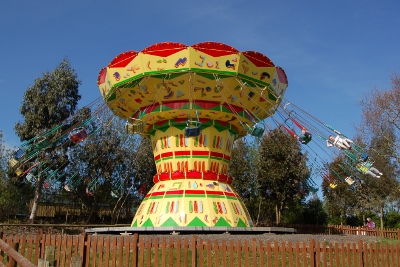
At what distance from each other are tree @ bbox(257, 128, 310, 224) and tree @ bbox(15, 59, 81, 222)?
1311 cm

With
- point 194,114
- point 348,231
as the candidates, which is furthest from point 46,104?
point 348,231

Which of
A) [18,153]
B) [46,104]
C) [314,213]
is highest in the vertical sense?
[46,104]

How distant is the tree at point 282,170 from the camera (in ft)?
89.4

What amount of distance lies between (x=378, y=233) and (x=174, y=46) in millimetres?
13983

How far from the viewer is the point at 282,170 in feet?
89.2

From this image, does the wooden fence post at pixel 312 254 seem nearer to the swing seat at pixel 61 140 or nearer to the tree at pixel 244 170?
the swing seat at pixel 61 140

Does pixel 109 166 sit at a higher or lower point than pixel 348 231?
higher

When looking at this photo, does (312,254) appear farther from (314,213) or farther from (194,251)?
(314,213)

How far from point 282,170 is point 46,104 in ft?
50.8

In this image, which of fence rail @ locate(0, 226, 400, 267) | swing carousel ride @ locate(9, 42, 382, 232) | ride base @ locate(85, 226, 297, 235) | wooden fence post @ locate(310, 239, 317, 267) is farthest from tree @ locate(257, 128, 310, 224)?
wooden fence post @ locate(310, 239, 317, 267)

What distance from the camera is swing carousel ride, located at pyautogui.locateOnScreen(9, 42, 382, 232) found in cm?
1293

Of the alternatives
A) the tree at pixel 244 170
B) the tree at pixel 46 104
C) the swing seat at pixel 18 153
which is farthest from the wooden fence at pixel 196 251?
the tree at pixel 244 170

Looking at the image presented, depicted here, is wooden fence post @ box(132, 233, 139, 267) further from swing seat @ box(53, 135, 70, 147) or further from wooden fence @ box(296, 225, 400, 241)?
wooden fence @ box(296, 225, 400, 241)

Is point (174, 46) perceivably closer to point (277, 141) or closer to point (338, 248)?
point (338, 248)
